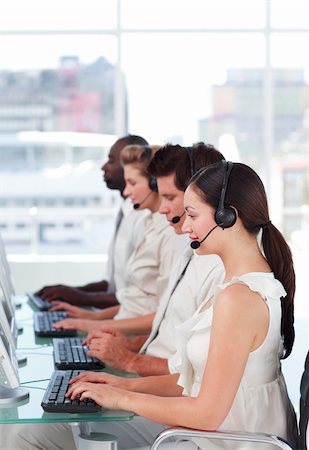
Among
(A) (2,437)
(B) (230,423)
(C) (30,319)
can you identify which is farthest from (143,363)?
(C) (30,319)

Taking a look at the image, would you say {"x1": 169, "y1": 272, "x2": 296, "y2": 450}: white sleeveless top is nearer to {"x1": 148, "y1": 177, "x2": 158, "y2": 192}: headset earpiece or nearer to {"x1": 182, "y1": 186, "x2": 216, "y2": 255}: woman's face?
{"x1": 182, "y1": 186, "x2": 216, "y2": 255}: woman's face

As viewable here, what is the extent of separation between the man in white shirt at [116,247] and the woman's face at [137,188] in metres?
0.26

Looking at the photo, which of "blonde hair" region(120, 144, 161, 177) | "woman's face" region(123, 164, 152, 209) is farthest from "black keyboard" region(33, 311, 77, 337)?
"blonde hair" region(120, 144, 161, 177)

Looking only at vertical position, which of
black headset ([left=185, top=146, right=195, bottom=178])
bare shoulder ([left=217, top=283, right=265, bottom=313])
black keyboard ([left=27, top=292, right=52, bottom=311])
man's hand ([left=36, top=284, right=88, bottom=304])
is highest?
black headset ([left=185, top=146, right=195, bottom=178])

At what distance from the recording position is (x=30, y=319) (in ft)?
13.1

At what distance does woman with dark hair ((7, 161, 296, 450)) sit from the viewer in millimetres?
2170

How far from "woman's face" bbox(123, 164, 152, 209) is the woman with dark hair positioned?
1.51 meters

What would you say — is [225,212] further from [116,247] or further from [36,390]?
[116,247]

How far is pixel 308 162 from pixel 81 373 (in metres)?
7.33

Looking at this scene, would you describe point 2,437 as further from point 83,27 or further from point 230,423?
point 83,27

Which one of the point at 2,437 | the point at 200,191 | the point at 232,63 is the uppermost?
the point at 232,63

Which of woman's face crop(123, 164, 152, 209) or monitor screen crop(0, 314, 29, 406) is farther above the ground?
woman's face crop(123, 164, 152, 209)

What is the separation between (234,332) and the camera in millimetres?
2162

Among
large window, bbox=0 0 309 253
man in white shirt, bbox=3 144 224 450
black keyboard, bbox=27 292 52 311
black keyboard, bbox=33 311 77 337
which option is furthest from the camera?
large window, bbox=0 0 309 253
